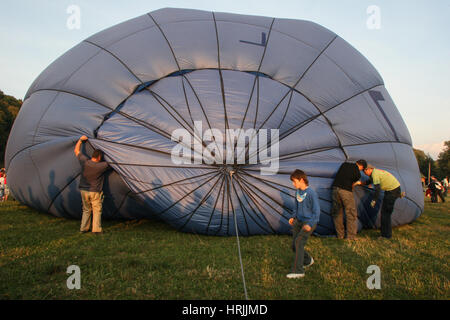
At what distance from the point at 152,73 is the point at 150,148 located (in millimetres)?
1288

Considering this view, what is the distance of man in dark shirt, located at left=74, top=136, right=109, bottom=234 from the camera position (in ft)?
15.3

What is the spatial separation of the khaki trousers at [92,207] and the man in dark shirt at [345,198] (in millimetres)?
3495

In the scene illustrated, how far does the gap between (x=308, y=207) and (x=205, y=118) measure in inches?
77.3

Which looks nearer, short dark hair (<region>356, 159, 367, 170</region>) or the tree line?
short dark hair (<region>356, 159, 367, 170</region>)

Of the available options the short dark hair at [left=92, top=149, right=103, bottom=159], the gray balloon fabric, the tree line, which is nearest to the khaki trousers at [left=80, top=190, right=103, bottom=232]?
the gray balloon fabric

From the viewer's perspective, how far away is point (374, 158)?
18.0 feet

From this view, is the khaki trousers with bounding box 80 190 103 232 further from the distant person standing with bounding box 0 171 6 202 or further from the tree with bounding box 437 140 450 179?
the tree with bounding box 437 140 450 179

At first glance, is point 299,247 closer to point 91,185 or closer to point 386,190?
point 386,190

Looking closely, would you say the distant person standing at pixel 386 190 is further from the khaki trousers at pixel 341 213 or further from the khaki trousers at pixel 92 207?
the khaki trousers at pixel 92 207

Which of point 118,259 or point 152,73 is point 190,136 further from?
point 118,259

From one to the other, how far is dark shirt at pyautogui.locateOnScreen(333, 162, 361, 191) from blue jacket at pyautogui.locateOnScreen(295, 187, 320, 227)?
151 cm

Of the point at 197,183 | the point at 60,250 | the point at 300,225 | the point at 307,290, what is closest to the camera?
the point at 307,290

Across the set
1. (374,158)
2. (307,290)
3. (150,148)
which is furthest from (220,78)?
(307,290)

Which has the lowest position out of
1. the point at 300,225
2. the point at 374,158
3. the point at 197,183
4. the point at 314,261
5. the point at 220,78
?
the point at 314,261
